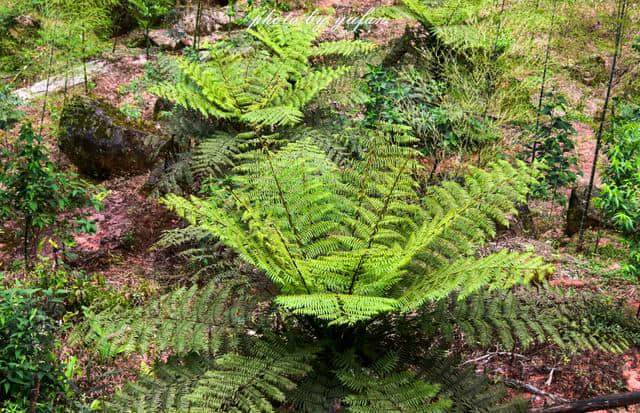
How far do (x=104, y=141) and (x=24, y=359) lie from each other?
3159 millimetres

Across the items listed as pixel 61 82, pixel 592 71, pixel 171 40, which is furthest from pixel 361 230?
pixel 592 71

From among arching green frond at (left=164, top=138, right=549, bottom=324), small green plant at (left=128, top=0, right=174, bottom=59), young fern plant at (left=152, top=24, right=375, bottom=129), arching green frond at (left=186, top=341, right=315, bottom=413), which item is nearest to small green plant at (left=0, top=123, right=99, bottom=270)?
young fern plant at (left=152, top=24, right=375, bottom=129)

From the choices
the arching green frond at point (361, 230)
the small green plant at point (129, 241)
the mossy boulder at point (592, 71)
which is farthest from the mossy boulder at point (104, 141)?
the mossy boulder at point (592, 71)

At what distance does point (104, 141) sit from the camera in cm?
502

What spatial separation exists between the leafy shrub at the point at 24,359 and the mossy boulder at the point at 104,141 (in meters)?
2.82

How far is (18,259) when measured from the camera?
4.01 metres

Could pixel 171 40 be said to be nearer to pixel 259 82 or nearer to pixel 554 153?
pixel 259 82

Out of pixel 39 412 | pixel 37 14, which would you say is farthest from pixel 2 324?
pixel 37 14

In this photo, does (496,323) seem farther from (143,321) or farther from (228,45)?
(228,45)

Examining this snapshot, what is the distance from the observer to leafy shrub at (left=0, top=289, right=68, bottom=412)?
2.18 meters

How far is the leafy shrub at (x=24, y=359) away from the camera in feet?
7.15

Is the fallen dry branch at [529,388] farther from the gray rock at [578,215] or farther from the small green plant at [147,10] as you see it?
the small green plant at [147,10]

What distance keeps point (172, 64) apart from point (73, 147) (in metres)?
1.27

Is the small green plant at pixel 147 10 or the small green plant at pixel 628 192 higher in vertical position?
the small green plant at pixel 147 10
